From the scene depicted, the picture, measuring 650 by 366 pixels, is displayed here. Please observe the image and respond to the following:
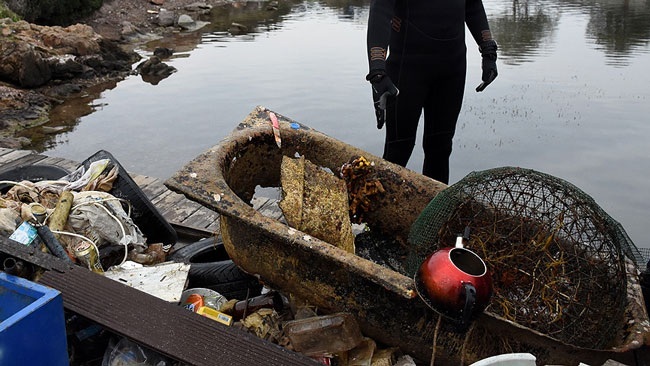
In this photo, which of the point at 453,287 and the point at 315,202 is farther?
the point at 315,202

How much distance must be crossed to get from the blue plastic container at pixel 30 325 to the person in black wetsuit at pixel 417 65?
253 centimetres

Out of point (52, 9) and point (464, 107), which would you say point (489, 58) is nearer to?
point (464, 107)

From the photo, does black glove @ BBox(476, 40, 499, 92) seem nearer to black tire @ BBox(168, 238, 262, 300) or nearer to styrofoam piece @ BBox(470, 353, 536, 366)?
black tire @ BBox(168, 238, 262, 300)

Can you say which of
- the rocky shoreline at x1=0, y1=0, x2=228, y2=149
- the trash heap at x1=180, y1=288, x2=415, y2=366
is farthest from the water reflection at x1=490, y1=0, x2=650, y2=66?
the trash heap at x1=180, y1=288, x2=415, y2=366

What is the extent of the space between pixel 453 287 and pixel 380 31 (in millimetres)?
2245

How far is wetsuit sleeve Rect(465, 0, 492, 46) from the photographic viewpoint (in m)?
4.65

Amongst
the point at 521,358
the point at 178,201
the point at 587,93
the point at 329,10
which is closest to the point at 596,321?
the point at 521,358

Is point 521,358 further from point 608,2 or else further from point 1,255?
point 608,2

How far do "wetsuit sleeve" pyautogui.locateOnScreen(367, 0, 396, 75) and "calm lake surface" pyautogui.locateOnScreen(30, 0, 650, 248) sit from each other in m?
3.69

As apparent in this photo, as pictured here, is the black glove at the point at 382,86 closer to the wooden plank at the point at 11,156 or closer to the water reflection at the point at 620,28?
the wooden plank at the point at 11,156

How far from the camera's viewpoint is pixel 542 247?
10.1ft

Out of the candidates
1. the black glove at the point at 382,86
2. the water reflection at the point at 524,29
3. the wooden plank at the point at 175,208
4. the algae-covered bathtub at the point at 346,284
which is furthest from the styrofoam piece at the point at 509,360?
the water reflection at the point at 524,29

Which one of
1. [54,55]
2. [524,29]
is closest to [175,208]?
[54,55]

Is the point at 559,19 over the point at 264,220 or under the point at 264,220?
under
